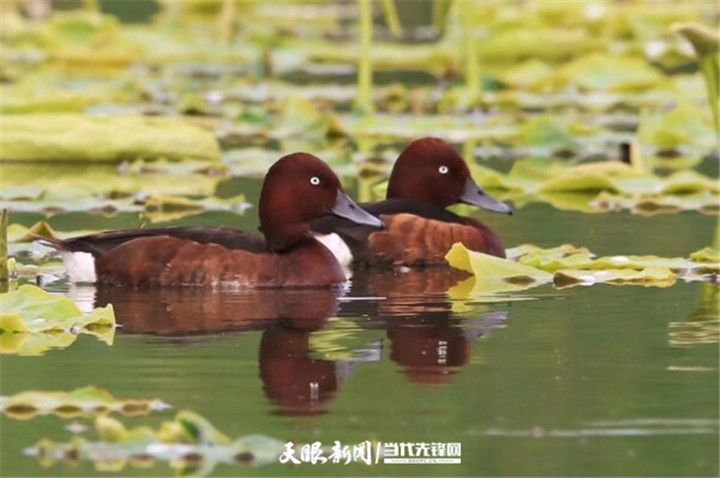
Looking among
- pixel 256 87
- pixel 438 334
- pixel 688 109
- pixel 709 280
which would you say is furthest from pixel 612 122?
pixel 438 334

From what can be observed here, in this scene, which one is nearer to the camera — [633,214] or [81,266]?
[81,266]

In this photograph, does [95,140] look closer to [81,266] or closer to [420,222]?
[420,222]

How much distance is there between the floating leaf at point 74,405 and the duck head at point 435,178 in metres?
4.80

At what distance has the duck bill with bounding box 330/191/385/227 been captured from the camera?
35.1 ft

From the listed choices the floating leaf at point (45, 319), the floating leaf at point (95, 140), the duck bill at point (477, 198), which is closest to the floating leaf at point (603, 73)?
the floating leaf at point (95, 140)

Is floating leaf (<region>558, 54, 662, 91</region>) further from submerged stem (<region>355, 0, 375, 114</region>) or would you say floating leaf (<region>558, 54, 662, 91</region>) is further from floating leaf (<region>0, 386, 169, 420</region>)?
floating leaf (<region>0, 386, 169, 420</region>)

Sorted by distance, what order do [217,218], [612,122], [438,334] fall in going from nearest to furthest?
[438,334] → [217,218] → [612,122]

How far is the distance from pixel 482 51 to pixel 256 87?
3939mm

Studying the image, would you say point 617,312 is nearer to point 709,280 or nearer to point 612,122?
point 709,280

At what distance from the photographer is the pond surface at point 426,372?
682 cm

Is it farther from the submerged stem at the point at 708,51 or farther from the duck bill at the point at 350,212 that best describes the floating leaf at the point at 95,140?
the duck bill at the point at 350,212

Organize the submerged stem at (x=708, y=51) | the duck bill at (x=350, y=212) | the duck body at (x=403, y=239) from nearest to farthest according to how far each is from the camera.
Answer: the duck bill at (x=350, y=212), the duck body at (x=403, y=239), the submerged stem at (x=708, y=51)

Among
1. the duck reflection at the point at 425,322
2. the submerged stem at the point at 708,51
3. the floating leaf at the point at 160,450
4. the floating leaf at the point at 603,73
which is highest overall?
the submerged stem at the point at 708,51

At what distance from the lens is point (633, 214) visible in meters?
13.3
